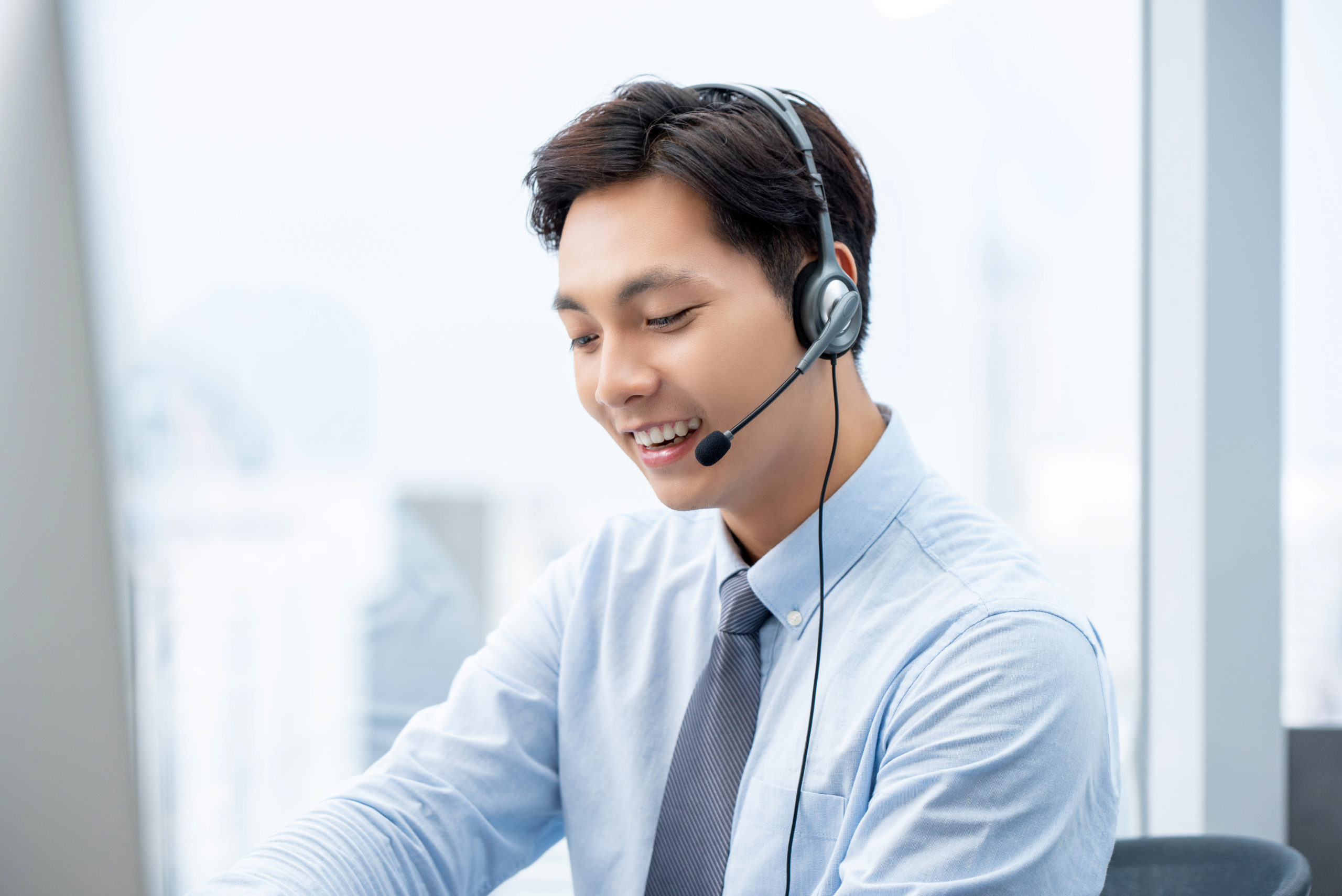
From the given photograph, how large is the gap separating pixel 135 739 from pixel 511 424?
3.33 feet

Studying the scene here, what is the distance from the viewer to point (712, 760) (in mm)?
899

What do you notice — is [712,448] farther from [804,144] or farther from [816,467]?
[804,144]

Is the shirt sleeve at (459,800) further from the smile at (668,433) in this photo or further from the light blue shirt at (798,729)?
the smile at (668,433)

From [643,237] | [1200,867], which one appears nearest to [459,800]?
[643,237]

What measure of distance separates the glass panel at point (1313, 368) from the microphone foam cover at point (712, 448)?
3.88 feet

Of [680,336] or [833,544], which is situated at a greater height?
[680,336]

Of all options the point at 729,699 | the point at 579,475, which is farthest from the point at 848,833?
the point at 579,475

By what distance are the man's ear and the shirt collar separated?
20 cm

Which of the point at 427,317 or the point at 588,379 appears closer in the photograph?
the point at 588,379

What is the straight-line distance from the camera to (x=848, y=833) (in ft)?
2.59

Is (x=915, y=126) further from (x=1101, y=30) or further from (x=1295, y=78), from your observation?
(x=1295, y=78)

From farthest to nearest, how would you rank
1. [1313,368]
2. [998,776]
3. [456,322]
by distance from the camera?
1. [456,322]
2. [1313,368]
3. [998,776]

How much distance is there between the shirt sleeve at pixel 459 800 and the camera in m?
0.85

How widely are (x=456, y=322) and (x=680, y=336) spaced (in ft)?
3.17
